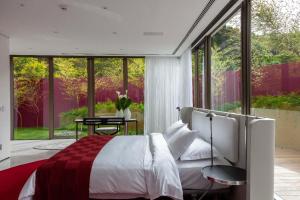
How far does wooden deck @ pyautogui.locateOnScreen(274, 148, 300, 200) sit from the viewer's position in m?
2.58

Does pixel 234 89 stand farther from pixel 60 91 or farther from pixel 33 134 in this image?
pixel 33 134

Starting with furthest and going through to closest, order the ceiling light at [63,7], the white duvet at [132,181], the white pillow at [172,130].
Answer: the white pillow at [172,130] < the ceiling light at [63,7] < the white duvet at [132,181]

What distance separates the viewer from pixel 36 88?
6797mm

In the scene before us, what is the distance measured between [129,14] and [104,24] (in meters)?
0.64

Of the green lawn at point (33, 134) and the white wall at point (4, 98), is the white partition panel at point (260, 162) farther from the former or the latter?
the green lawn at point (33, 134)

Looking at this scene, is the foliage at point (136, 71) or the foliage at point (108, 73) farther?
the foliage at point (136, 71)

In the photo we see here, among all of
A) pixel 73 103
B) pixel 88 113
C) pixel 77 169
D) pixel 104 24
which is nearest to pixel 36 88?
pixel 73 103

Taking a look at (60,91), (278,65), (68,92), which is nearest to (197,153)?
(278,65)

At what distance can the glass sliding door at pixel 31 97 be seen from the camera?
6727 millimetres

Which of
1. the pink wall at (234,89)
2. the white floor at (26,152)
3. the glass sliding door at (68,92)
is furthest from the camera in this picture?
the glass sliding door at (68,92)

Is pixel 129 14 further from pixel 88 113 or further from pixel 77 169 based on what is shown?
pixel 88 113

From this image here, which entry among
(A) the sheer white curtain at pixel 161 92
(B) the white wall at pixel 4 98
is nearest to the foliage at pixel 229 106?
(A) the sheer white curtain at pixel 161 92

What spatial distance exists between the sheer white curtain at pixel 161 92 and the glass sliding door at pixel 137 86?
0.61 feet

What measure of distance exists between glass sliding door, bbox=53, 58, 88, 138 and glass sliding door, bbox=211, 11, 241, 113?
158 inches
